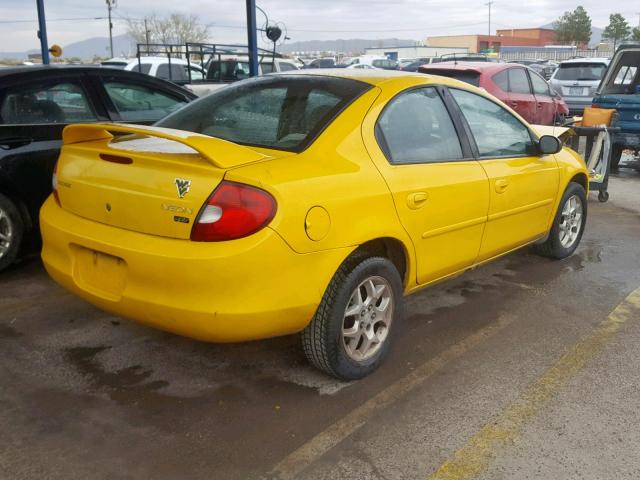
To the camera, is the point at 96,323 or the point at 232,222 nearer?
the point at 232,222

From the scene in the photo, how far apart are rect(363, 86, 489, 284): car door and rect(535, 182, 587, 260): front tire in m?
1.52

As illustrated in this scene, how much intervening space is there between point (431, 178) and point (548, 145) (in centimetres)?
146

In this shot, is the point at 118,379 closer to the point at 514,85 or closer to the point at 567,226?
the point at 567,226

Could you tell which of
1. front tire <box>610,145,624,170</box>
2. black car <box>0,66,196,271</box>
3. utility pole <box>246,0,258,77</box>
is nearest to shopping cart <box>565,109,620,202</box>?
front tire <box>610,145,624,170</box>

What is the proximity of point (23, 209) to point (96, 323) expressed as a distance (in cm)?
137

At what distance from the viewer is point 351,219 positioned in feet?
10.0

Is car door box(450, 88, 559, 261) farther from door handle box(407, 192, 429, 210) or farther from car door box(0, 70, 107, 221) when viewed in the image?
car door box(0, 70, 107, 221)

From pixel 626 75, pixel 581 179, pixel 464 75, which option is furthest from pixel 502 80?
pixel 581 179

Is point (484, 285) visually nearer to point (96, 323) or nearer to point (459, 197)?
point (459, 197)

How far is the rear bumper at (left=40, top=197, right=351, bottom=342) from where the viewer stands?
8.99 feet

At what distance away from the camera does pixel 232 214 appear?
2742 mm

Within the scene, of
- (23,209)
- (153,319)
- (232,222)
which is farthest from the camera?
(23,209)

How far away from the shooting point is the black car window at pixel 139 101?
5562 millimetres

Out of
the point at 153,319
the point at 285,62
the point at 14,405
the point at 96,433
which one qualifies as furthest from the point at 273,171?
the point at 285,62
